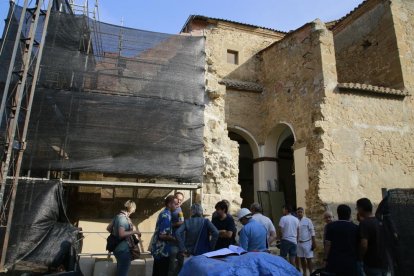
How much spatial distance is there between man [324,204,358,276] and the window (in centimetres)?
1196

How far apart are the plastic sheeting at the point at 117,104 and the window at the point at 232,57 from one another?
6497 millimetres

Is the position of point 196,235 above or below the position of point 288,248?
above

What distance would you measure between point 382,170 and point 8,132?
10.0 m

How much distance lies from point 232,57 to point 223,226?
1165 cm

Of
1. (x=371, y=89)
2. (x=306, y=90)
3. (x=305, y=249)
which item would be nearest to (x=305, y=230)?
(x=305, y=249)

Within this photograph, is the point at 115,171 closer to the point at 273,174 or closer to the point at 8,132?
the point at 8,132

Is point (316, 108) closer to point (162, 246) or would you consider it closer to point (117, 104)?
point (117, 104)

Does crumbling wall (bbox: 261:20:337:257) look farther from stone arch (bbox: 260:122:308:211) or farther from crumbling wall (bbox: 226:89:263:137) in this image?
crumbling wall (bbox: 226:89:263:137)

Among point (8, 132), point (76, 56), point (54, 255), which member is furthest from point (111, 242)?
point (76, 56)

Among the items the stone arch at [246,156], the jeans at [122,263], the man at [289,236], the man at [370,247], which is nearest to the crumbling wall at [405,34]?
the stone arch at [246,156]

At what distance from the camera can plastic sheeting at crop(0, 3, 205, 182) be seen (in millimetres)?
7156

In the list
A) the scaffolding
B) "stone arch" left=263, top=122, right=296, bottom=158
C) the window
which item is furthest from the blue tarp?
the window

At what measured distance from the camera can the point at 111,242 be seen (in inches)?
190

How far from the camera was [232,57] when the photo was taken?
15422mm
